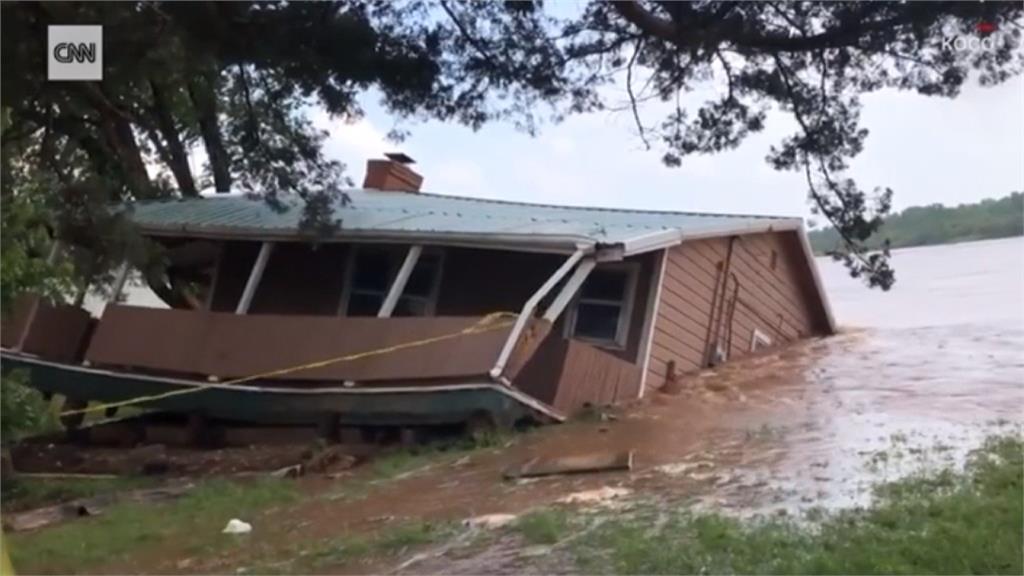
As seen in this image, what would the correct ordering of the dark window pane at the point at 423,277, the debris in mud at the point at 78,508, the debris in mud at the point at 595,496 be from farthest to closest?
the dark window pane at the point at 423,277, the debris in mud at the point at 78,508, the debris in mud at the point at 595,496

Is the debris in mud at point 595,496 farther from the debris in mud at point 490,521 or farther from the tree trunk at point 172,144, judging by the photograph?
the tree trunk at point 172,144

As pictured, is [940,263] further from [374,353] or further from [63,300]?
[63,300]

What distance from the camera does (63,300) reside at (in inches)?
546

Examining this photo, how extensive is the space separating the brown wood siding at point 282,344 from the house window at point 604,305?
2.95m

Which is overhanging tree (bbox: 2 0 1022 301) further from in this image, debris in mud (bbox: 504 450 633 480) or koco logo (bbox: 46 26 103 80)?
debris in mud (bbox: 504 450 633 480)

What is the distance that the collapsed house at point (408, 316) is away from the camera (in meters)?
12.3

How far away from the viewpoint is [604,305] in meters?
15.2

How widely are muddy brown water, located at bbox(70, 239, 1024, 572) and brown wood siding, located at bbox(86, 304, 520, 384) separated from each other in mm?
1200

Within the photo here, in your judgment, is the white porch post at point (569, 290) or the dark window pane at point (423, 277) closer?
the white porch post at point (569, 290)

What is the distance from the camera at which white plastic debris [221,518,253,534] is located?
8.37m

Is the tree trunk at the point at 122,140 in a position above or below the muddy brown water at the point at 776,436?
above

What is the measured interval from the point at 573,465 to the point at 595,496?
131 cm

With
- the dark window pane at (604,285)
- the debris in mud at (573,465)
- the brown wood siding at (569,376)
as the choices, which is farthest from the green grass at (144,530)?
the dark window pane at (604,285)

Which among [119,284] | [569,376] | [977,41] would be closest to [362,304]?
[119,284]
